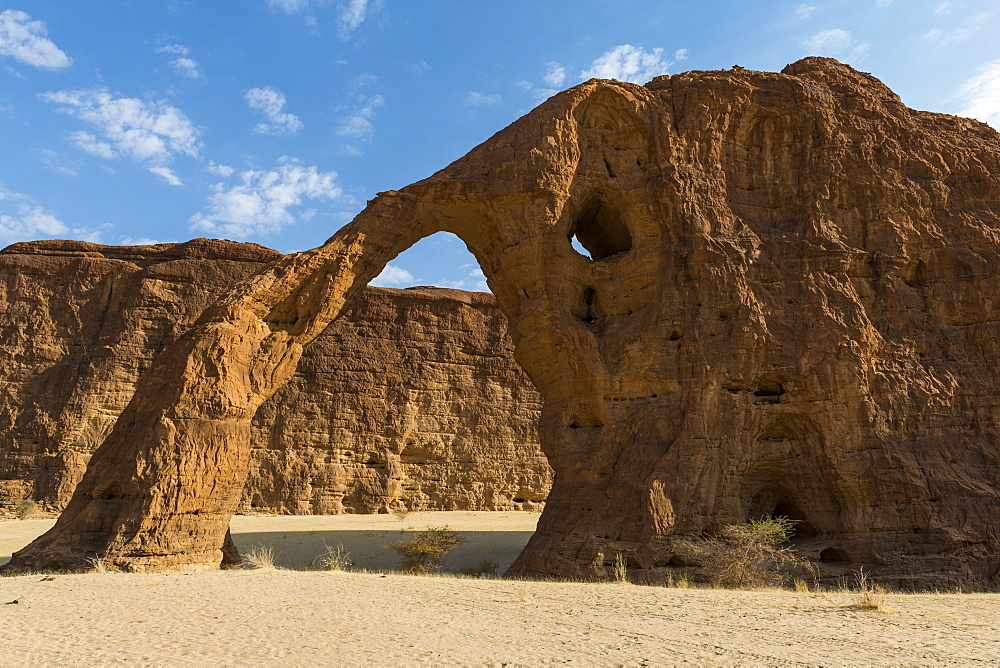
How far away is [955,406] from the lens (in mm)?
11039

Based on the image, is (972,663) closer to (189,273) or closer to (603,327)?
(603,327)

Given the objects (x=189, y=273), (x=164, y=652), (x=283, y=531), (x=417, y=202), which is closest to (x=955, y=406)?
(x=417, y=202)

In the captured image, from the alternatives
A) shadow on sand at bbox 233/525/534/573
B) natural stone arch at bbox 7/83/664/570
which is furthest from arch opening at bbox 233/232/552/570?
natural stone arch at bbox 7/83/664/570

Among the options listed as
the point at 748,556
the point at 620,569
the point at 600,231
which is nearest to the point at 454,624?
the point at 620,569

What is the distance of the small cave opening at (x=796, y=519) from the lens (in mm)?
11109

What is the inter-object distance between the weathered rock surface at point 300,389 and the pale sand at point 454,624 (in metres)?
16.5

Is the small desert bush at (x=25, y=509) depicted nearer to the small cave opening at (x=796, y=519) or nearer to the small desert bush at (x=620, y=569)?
the small desert bush at (x=620, y=569)

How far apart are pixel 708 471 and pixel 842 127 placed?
742cm

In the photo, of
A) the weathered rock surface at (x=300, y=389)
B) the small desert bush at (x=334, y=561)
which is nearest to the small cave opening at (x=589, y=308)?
the small desert bush at (x=334, y=561)

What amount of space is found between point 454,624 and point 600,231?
34.1 ft

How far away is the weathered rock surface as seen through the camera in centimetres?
2470

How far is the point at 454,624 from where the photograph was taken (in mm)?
6238

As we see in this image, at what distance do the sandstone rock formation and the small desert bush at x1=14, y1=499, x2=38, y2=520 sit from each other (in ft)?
49.0

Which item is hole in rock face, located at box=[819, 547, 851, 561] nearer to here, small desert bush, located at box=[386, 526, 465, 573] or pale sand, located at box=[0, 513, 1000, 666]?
pale sand, located at box=[0, 513, 1000, 666]
